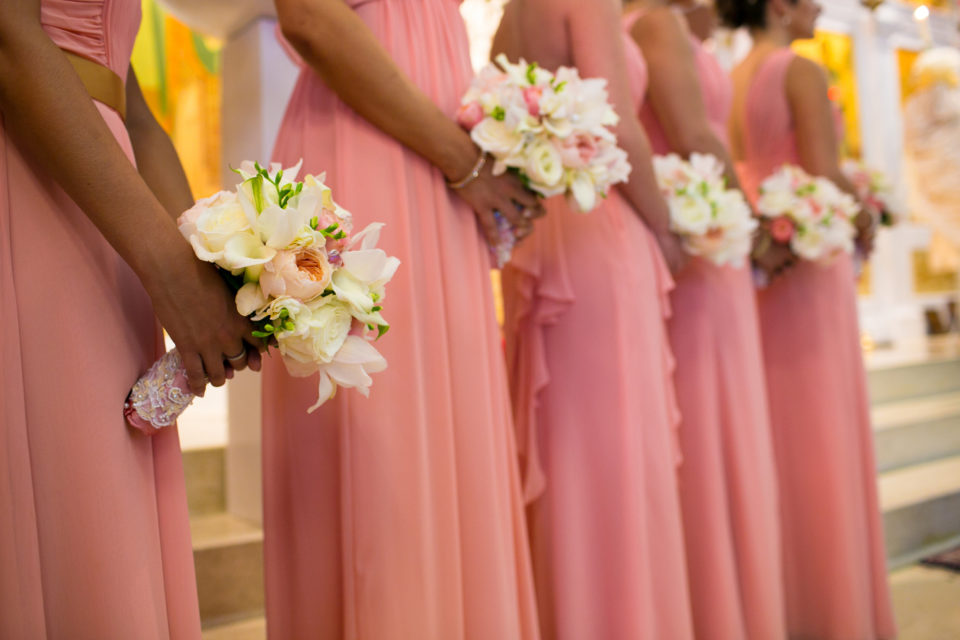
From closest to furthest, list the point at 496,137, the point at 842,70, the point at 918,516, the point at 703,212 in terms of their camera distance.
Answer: the point at 496,137, the point at 703,212, the point at 918,516, the point at 842,70

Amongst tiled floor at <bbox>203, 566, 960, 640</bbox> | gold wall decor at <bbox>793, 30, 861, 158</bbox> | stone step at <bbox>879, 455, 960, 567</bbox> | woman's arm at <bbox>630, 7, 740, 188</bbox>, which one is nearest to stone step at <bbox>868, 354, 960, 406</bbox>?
stone step at <bbox>879, 455, 960, 567</bbox>

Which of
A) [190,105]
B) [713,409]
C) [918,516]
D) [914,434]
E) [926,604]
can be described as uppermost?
[190,105]

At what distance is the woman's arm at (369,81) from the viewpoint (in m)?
1.74

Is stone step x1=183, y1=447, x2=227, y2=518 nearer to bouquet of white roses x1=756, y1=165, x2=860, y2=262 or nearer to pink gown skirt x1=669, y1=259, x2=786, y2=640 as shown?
pink gown skirt x1=669, y1=259, x2=786, y2=640

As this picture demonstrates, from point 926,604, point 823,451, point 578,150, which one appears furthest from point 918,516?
point 578,150

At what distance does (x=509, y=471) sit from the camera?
192cm

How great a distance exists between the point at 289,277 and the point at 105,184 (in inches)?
12.3

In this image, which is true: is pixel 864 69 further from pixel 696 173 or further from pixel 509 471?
pixel 509 471

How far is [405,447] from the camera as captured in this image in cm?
170

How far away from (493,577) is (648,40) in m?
1.88

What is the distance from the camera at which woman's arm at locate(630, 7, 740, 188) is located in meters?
2.76

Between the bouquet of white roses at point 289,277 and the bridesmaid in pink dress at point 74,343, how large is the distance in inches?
1.8

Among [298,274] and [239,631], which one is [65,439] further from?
[239,631]

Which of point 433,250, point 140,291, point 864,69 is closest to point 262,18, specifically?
point 433,250
